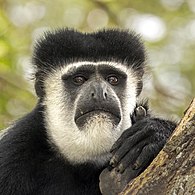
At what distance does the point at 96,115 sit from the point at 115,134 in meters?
Answer: 0.20

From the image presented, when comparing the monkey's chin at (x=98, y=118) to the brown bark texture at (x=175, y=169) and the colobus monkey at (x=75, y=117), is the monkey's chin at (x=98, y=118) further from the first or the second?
the brown bark texture at (x=175, y=169)

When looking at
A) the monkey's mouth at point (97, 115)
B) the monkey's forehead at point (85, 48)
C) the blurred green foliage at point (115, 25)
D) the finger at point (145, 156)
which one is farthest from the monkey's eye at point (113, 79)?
the blurred green foliage at point (115, 25)

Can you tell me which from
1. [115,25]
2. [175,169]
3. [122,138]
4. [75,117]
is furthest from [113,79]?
[115,25]

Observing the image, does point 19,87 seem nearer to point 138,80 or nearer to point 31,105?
point 31,105

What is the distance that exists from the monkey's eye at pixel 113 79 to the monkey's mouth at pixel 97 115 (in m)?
0.36

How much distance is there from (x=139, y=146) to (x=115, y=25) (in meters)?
4.27

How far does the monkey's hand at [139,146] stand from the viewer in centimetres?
317

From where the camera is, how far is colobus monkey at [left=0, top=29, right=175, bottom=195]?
363cm

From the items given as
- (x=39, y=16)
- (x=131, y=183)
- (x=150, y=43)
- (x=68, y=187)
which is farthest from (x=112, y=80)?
(x=39, y=16)

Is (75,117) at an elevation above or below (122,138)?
below

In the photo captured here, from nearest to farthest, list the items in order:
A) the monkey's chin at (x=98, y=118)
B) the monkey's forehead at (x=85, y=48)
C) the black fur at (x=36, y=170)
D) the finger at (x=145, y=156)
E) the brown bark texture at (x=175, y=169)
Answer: the brown bark texture at (x=175, y=169) < the finger at (x=145, y=156) < the monkey's chin at (x=98, y=118) < the black fur at (x=36, y=170) < the monkey's forehead at (x=85, y=48)

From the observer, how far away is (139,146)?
128 inches

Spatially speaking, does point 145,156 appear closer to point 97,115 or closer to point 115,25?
point 97,115

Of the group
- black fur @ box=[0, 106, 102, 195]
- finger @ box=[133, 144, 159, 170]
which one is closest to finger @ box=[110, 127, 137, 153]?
finger @ box=[133, 144, 159, 170]
